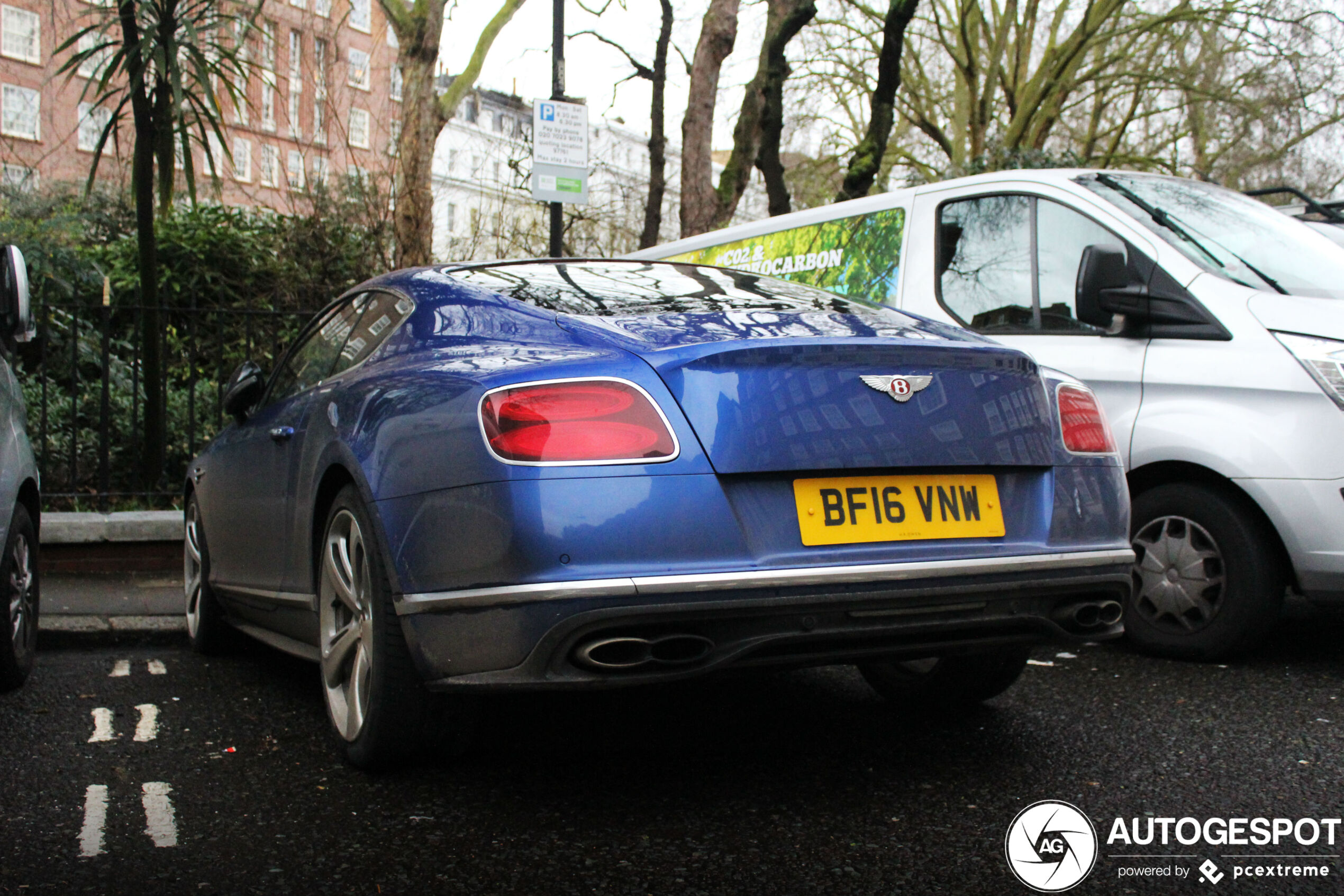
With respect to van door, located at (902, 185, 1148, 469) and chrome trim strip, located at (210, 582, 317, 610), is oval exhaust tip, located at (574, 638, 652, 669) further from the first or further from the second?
van door, located at (902, 185, 1148, 469)

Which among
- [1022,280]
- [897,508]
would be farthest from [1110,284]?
[897,508]

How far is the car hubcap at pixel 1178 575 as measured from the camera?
4.75 meters

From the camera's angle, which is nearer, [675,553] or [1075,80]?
[675,553]

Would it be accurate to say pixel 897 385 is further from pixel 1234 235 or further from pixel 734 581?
pixel 1234 235

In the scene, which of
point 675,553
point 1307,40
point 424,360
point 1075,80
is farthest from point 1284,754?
point 1075,80

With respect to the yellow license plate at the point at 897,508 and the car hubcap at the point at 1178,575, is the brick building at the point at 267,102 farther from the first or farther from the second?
the yellow license plate at the point at 897,508

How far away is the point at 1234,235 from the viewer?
532 cm

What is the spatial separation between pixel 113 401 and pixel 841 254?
5.07 meters

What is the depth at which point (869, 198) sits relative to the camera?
6543 millimetres

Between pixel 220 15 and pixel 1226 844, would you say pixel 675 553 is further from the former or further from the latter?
pixel 220 15

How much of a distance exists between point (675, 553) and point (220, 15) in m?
6.66

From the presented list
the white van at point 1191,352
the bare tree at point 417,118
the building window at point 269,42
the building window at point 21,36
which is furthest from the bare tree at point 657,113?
the building window at point 21,36

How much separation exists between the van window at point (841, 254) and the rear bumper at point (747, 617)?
302cm

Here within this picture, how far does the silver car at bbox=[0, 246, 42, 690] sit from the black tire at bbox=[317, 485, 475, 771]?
151cm
